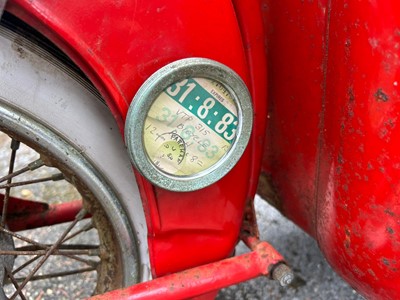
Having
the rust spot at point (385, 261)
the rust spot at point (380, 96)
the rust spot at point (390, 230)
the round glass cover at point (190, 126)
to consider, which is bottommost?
the rust spot at point (385, 261)

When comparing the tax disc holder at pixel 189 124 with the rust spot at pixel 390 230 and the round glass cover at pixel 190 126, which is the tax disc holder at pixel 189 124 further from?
the rust spot at pixel 390 230

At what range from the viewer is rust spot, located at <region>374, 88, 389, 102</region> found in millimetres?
857

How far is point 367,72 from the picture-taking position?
0.87 metres

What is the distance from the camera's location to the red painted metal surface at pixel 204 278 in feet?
3.28

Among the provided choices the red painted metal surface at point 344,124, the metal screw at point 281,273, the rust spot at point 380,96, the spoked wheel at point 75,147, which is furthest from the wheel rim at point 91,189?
the rust spot at point 380,96

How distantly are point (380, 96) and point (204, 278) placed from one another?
0.48 m

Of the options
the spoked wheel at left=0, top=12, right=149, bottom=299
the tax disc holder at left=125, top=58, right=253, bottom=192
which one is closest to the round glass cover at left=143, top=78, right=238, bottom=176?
the tax disc holder at left=125, top=58, right=253, bottom=192

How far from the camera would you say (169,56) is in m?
0.89

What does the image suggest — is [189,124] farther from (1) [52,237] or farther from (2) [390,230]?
(1) [52,237]

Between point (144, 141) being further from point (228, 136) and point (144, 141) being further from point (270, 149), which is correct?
point (270, 149)

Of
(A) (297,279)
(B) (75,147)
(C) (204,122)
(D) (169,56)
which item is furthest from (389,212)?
(A) (297,279)

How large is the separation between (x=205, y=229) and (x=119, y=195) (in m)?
0.19

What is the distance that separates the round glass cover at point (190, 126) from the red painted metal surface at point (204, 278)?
0.22 m

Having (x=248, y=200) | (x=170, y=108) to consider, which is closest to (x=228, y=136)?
(x=170, y=108)
